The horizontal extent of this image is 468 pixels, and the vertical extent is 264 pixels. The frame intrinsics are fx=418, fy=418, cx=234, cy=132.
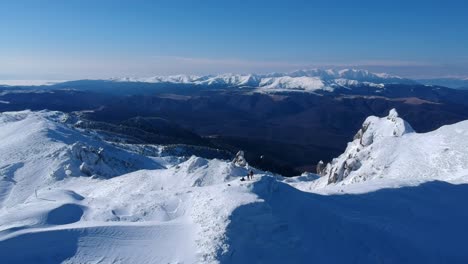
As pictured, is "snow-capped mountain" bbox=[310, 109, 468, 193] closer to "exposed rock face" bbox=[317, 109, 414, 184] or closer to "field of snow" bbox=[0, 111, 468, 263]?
"exposed rock face" bbox=[317, 109, 414, 184]

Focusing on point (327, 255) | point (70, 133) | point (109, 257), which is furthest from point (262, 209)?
point (70, 133)

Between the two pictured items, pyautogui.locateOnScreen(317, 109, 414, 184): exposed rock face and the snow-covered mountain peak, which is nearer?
pyautogui.locateOnScreen(317, 109, 414, 184): exposed rock face

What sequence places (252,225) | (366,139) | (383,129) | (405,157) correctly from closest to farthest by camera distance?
1. (252,225)
2. (405,157)
3. (383,129)
4. (366,139)

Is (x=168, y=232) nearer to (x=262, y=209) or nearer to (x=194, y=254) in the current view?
(x=194, y=254)

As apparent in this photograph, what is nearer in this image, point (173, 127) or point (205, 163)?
point (205, 163)

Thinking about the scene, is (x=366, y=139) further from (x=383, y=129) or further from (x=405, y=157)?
(x=405, y=157)

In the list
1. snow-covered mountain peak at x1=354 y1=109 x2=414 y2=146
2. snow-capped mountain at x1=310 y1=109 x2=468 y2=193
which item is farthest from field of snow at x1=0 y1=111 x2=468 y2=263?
snow-covered mountain peak at x1=354 y1=109 x2=414 y2=146

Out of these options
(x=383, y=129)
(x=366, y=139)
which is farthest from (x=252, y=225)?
(x=383, y=129)

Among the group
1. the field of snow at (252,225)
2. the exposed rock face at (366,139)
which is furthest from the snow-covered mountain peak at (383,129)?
the field of snow at (252,225)
